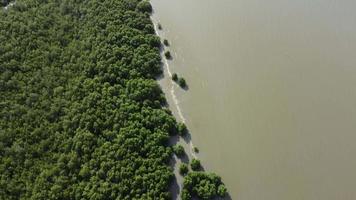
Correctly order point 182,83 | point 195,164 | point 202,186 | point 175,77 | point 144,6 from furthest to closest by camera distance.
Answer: point 144,6 → point 175,77 → point 182,83 → point 195,164 → point 202,186

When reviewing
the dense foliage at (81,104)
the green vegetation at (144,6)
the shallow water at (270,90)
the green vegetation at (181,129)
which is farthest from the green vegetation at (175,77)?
the green vegetation at (144,6)

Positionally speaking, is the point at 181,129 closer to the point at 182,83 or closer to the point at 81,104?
the point at 182,83

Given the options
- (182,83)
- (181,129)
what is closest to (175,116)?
(181,129)

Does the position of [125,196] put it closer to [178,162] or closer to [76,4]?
[178,162]

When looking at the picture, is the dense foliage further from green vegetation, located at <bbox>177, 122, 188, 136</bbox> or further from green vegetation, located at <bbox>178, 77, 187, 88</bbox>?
green vegetation, located at <bbox>178, 77, 187, 88</bbox>

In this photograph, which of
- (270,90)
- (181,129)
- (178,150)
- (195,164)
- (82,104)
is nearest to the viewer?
(195,164)
